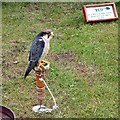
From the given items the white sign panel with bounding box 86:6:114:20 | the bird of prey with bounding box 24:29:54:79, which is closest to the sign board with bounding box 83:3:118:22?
the white sign panel with bounding box 86:6:114:20

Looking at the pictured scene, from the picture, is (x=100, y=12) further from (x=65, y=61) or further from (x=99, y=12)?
(x=65, y=61)

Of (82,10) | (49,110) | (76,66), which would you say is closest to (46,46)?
(49,110)

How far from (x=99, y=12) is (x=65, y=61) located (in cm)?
148

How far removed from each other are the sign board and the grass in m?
0.09

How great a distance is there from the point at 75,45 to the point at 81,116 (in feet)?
5.58

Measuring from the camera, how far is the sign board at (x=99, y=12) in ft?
22.1

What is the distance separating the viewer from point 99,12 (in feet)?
22.4

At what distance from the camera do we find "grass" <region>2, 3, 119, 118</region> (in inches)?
187

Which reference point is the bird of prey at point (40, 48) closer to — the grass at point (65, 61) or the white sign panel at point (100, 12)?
the grass at point (65, 61)

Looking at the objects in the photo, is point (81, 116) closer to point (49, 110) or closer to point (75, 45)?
point (49, 110)

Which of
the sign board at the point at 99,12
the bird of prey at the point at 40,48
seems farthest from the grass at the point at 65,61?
the bird of prey at the point at 40,48

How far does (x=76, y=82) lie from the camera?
5.16 m

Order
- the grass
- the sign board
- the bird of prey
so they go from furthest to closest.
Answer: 1. the sign board
2. the grass
3. the bird of prey

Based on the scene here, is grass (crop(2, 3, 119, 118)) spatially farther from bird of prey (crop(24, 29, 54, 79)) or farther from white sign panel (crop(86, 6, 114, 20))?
bird of prey (crop(24, 29, 54, 79))
